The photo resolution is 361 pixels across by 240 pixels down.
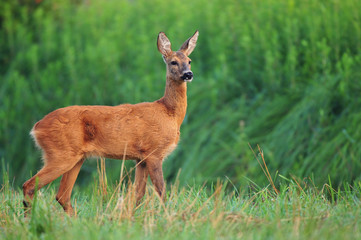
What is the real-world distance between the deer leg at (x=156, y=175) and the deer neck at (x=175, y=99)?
0.60 meters

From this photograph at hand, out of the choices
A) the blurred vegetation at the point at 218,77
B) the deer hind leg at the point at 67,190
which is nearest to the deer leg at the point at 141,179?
the deer hind leg at the point at 67,190

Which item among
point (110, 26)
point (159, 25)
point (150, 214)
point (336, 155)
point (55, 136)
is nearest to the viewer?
point (150, 214)

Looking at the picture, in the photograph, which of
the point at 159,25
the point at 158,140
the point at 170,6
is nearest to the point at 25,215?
the point at 158,140

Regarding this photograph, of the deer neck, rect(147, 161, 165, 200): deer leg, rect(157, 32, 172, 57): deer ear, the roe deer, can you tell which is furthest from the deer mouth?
rect(147, 161, 165, 200): deer leg

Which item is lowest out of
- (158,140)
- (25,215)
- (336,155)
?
(336,155)

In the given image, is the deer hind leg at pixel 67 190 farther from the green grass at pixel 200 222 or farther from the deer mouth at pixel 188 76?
the deer mouth at pixel 188 76

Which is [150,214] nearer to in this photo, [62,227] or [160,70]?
[62,227]

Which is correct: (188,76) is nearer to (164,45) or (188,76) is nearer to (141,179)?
(164,45)

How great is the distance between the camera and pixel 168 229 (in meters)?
4.00

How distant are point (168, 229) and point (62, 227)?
792 millimetres

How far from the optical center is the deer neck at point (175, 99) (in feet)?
18.9

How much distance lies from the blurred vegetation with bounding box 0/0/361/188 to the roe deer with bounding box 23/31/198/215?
168 cm

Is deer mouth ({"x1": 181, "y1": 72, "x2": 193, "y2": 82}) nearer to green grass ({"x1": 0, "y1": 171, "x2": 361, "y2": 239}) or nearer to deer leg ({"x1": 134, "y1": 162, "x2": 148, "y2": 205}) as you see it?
deer leg ({"x1": 134, "y1": 162, "x2": 148, "y2": 205})

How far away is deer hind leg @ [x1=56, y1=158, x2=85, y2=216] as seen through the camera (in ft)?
17.0
